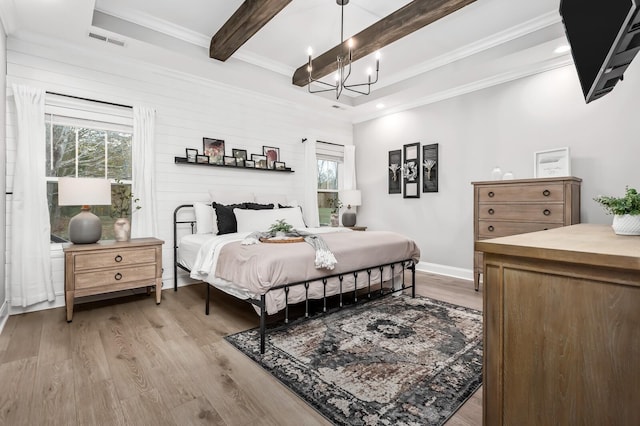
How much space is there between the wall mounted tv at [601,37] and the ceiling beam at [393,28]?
4.73 feet

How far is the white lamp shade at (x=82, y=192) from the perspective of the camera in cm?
285

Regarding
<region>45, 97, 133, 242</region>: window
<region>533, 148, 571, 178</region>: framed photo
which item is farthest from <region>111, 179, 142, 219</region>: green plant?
<region>533, 148, 571, 178</region>: framed photo

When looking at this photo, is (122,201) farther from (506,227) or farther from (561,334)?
(506,227)

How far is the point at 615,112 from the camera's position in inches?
129

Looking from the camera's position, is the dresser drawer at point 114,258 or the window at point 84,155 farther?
→ the window at point 84,155

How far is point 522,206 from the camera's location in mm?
3512

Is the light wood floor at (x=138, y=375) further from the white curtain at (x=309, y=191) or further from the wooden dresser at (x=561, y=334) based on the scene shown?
the white curtain at (x=309, y=191)

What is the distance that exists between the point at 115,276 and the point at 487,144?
4.55 m

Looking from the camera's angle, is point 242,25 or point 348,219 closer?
point 242,25

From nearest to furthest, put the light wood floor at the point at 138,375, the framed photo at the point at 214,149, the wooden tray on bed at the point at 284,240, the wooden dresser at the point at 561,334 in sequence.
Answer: the wooden dresser at the point at 561,334
the light wood floor at the point at 138,375
the wooden tray on bed at the point at 284,240
the framed photo at the point at 214,149

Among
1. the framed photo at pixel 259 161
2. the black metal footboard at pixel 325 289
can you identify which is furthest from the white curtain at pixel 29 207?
the framed photo at pixel 259 161

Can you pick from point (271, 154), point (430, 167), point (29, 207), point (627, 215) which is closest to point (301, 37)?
point (271, 154)

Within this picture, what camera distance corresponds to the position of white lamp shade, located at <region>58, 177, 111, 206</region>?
285cm

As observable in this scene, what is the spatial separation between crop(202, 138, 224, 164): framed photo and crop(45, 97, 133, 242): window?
2.80 feet
